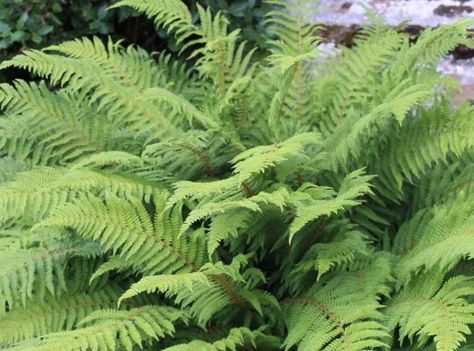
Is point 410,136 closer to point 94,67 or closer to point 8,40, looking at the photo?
point 94,67

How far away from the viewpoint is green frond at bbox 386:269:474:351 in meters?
1.75

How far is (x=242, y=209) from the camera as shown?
86.5 inches

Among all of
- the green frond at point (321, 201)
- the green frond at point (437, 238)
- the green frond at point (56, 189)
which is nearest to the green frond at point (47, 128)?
the green frond at point (56, 189)

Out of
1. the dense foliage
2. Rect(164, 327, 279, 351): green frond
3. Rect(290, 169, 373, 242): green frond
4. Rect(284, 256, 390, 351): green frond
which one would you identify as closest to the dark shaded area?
the dense foliage

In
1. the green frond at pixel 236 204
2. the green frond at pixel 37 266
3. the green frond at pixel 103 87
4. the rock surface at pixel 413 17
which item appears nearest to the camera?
the green frond at pixel 236 204

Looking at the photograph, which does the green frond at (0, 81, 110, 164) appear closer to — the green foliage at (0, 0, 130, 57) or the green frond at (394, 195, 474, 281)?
the green foliage at (0, 0, 130, 57)

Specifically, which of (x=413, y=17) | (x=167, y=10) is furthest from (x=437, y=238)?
A: (x=413, y=17)

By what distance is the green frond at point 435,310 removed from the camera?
5.73ft

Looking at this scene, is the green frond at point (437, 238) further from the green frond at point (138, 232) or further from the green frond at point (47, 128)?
the green frond at point (47, 128)

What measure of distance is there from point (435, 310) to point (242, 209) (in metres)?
0.70

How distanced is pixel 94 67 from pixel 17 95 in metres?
0.38

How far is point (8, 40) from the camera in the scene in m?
3.58

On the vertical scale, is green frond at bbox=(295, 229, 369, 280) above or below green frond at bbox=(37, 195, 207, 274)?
above

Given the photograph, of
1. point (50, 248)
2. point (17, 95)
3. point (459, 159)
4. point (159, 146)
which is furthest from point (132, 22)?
point (459, 159)
